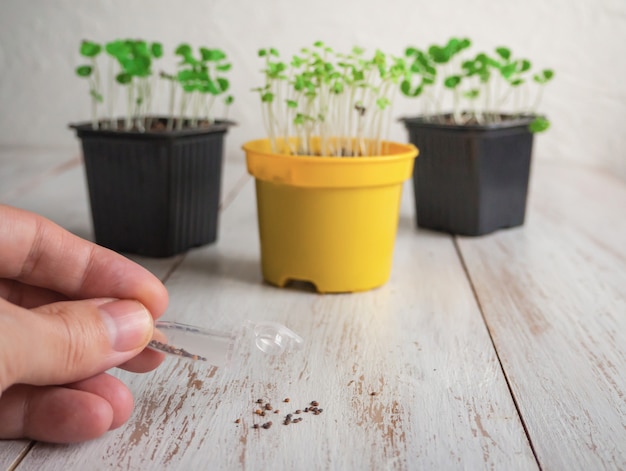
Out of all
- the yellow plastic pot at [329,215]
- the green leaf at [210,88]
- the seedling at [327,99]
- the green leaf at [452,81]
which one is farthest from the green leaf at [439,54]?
the green leaf at [210,88]

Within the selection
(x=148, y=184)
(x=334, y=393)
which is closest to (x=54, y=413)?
(x=334, y=393)

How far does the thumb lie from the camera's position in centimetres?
59

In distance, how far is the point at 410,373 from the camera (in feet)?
2.95

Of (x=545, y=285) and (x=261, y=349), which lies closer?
(x=261, y=349)

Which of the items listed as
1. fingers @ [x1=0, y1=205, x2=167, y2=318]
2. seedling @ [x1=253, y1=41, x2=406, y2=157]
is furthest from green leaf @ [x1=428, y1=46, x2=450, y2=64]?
fingers @ [x1=0, y1=205, x2=167, y2=318]

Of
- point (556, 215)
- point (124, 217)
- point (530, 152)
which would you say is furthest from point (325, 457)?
point (556, 215)

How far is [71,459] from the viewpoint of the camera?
2.28 feet

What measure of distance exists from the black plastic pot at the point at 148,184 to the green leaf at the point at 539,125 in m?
0.65

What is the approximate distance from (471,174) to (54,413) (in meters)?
1.03

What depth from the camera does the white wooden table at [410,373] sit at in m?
0.71

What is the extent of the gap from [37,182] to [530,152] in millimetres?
1314

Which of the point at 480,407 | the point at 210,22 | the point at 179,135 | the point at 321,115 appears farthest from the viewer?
the point at 210,22

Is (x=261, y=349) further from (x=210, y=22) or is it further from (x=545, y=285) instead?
(x=210, y=22)

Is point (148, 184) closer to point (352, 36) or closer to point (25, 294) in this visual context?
point (25, 294)
